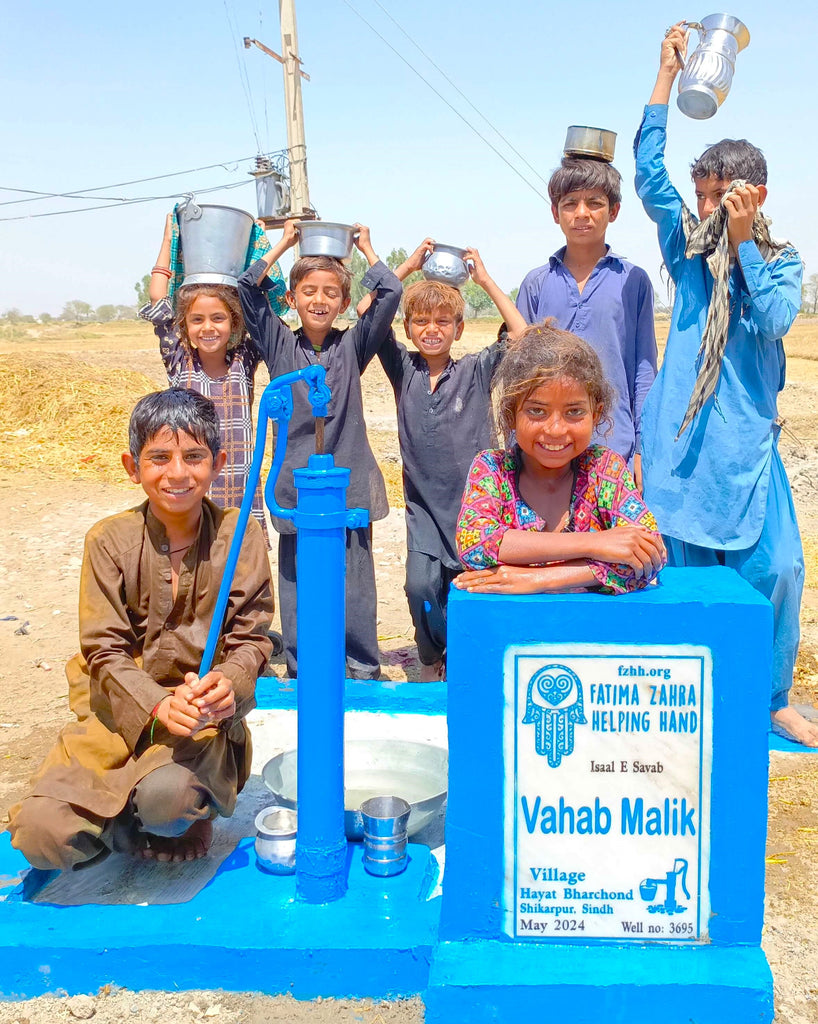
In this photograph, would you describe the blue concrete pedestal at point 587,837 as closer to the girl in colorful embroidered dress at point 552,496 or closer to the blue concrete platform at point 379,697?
the girl in colorful embroidered dress at point 552,496

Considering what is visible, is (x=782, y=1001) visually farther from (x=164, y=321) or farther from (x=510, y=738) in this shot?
(x=164, y=321)

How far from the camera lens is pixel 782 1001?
2.18 m

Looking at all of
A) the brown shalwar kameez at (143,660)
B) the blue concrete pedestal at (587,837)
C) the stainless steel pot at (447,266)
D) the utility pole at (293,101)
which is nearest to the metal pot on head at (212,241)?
the stainless steel pot at (447,266)

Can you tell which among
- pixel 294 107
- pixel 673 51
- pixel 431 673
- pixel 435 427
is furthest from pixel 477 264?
pixel 294 107

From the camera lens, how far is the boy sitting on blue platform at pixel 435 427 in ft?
12.4

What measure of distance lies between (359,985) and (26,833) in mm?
860

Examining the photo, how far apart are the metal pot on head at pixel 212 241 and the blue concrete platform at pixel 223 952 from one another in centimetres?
237

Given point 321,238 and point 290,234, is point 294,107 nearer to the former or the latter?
point 290,234

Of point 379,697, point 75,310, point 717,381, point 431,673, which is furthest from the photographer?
point 75,310

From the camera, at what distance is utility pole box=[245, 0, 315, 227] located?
14031 mm

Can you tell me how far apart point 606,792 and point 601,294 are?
6.43 feet

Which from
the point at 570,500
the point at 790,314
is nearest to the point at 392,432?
the point at 790,314

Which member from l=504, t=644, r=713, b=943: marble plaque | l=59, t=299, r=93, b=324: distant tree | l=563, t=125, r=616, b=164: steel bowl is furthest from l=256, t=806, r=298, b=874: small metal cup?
l=59, t=299, r=93, b=324: distant tree

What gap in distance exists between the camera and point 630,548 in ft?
6.73
